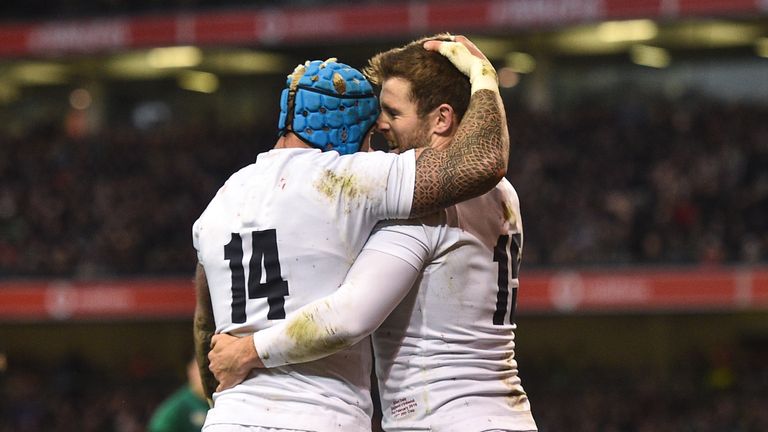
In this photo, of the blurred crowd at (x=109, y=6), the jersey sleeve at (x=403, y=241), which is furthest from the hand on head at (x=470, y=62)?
the blurred crowd at (x=109, y=6)

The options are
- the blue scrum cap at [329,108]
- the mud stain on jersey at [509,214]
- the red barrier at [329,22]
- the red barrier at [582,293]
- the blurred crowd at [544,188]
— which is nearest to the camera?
the blue scrum cap at [329,108]

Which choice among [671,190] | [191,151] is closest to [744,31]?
Result: [671,190]

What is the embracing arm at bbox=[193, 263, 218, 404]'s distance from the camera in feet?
11.8

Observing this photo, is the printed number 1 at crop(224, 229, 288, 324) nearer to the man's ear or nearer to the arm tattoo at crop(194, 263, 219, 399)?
the arm tattoo at crop(194, 263, 219, 399)

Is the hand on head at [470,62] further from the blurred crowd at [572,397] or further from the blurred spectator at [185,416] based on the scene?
the blurred crowd at [572,397]

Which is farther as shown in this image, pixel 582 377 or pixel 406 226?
pixel 582 377

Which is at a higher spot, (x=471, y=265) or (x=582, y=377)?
(x=471, y=265)

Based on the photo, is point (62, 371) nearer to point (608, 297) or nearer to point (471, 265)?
point (608, 297)

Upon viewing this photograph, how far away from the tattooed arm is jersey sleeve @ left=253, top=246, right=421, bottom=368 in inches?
6.8

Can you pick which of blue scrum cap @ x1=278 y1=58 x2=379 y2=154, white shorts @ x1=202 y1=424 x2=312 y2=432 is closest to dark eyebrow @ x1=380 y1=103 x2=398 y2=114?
blue scrum cap @ x1=278 y1=58 x2=379 y2=154

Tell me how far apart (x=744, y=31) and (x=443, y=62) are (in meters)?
18.8

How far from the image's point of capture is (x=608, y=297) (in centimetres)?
1581

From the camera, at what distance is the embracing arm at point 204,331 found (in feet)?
11.8

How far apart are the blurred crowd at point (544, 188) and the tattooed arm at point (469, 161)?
12.8m
